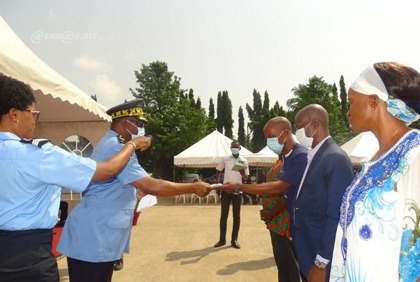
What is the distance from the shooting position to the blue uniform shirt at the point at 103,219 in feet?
9.48

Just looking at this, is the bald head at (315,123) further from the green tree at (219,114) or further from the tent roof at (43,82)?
the green tree at (219,114)

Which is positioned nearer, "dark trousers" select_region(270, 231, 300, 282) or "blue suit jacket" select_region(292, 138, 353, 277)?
"blue suit jacket" select_region(292, 138, 353, 277)

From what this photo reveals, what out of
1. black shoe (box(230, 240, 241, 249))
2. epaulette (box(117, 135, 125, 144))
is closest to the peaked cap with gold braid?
epaulette (box(117, 135, 125, 144))

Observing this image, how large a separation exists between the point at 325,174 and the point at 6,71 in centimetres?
410

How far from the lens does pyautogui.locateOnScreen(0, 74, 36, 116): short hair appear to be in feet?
7.07

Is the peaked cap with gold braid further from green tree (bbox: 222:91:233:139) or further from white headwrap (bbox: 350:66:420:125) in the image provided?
green tree (bbox: 222:91:233:139)

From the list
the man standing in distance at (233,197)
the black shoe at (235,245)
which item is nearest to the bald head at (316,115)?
the man standing in distance at (233,197)

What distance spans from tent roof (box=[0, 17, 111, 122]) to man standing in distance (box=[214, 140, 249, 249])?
289cm

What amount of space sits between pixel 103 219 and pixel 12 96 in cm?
121

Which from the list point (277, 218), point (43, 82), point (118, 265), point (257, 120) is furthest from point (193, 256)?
point (257, 120)

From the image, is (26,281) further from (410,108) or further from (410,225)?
(410,108)

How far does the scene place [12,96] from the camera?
7.10 feet

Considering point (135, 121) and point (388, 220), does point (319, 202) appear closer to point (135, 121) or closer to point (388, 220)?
point (388, 220)

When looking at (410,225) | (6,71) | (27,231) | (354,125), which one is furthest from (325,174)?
(6,71)
